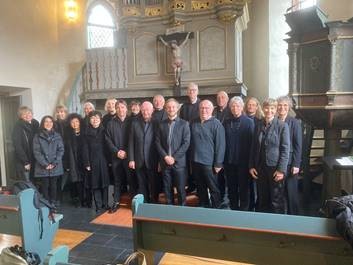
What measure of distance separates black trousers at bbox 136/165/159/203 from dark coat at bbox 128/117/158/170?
74 mm

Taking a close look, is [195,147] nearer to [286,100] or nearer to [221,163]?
[221,163]

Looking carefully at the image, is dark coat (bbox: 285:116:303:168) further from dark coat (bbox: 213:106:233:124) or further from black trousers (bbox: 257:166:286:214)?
dark coat (bbox: 213:106:233:124)

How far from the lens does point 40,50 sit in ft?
24.0

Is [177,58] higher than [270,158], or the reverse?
[177,58]

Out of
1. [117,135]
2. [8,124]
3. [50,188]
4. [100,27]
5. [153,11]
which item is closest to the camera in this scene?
[117,135]

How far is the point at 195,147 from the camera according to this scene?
3.72 m

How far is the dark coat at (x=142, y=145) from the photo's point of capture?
13.1 ft

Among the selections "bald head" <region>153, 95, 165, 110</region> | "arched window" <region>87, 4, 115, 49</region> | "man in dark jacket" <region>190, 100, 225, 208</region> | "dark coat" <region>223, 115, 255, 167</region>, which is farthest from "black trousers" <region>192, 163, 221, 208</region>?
"arched window" <region>87, 4, 115, 49</region>

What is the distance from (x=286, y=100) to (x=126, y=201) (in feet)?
8.41

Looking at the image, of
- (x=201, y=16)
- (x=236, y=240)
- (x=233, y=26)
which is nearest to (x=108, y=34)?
(x=201, y=16)

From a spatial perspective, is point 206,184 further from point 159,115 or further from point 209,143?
point 159,115

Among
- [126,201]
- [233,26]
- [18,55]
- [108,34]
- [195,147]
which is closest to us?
[195,147]

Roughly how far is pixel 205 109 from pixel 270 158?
0.89 metres

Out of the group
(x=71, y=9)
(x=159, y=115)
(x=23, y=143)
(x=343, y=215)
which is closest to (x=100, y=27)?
(x=71, y=9)
